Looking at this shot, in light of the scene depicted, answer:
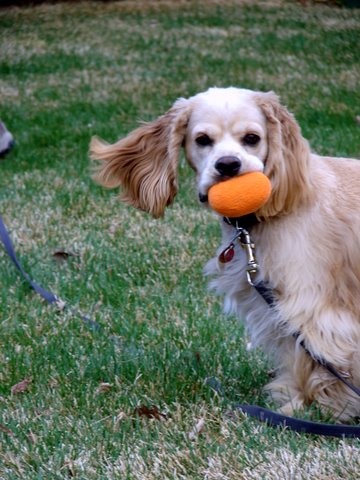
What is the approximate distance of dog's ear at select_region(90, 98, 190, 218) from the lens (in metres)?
3.71

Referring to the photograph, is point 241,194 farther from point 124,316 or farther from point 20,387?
point 124,316

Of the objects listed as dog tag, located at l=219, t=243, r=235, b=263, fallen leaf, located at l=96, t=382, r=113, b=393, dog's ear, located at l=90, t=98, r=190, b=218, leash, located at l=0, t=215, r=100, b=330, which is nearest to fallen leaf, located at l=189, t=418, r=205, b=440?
fallen leaf, located at l=96, t=382, r=113, b=393

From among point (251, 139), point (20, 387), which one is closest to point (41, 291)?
point (20, 387)

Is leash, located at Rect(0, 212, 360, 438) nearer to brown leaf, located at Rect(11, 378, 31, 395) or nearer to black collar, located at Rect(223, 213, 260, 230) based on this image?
black collar, located at Rect(223, 213, 260, 230)

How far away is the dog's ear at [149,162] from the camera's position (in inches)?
146

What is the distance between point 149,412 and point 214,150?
1056mm

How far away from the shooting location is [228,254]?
11.9 ft

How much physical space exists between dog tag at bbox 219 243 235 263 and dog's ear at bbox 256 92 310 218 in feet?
0.72

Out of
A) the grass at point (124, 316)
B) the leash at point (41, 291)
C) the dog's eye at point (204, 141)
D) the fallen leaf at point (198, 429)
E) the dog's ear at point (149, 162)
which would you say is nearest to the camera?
the grass at point (124, 316)

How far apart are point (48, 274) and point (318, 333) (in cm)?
232

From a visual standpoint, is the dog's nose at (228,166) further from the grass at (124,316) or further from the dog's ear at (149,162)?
the grass at (124,316)

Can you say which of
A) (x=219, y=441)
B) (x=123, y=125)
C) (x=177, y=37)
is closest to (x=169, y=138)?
(x=219, y=441)

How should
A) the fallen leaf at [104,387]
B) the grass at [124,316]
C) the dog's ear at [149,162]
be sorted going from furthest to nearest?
the fallen leaf at [104,387]
the dog's ear at [149,162]
the grass at [124,316]

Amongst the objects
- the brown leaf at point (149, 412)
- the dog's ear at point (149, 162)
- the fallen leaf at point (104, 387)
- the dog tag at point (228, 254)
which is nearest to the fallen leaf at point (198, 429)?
the brown leaf at point (149, 412)
